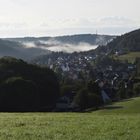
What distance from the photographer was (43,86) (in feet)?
274

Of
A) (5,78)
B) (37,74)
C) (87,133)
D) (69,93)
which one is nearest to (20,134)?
(87,133)

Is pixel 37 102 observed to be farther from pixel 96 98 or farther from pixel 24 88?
pixel 96 98

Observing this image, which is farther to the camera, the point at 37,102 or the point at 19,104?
the point at 37,102

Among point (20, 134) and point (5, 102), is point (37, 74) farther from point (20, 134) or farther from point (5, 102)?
point (20, 134)

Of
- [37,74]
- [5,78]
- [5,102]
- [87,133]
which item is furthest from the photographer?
[37,74]

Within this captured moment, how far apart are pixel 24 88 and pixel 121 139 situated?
5930cm

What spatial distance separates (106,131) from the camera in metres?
16.0

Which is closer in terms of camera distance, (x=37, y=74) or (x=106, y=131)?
(x=106, y=131)

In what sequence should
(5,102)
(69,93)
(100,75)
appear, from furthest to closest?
(100,75) → (69,93) → (5,102)

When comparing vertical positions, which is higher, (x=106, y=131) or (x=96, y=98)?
(x=106, y=131)

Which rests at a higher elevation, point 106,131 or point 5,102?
point 106,131

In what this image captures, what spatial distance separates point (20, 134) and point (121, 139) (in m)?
3.51

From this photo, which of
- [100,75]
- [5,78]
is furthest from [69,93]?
[100,75]

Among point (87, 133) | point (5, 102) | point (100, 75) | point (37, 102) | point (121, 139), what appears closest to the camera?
point (121, 139)
